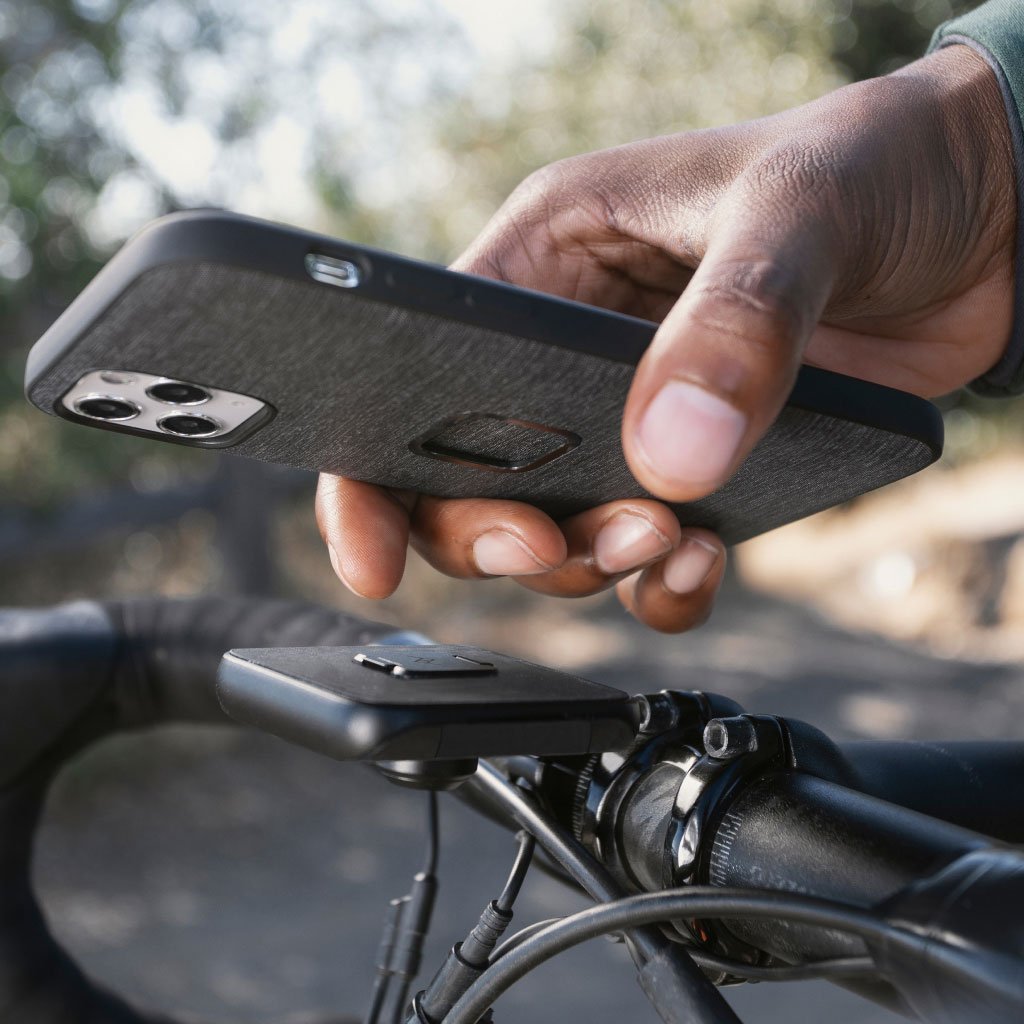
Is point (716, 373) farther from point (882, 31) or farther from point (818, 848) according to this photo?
point (882, 31)

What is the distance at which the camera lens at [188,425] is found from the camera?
78cm

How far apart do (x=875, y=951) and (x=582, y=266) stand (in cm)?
109

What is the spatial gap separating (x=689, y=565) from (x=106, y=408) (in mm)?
693

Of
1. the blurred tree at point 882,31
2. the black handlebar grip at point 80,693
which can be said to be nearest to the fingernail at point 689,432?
the black handlebar grip at point 80,693

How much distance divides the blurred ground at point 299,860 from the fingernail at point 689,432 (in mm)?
2553

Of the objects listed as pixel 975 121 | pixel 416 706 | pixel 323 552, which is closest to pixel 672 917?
pixel 416 706

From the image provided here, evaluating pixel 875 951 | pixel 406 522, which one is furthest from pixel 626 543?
pixel 875 951

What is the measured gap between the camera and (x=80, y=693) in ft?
4.11

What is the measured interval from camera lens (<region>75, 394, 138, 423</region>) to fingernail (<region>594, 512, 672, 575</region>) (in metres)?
0.50

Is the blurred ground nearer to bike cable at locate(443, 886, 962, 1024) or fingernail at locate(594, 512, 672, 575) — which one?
fingernail at locate(594, 512, 672, 575)

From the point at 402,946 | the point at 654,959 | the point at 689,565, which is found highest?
the point at 654,959

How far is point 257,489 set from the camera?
5.46 m

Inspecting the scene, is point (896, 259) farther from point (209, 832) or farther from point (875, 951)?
point (209, 832)

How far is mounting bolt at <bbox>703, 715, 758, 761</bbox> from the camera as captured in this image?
2.21 feet
